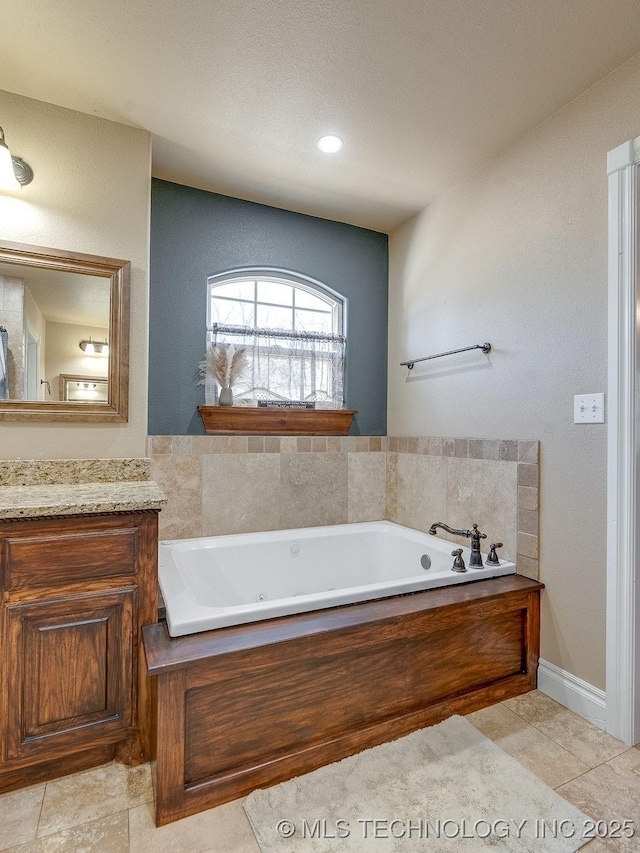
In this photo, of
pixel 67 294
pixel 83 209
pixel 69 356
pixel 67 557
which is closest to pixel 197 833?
pixel 67 557

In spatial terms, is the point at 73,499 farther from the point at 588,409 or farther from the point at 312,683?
the point at 588,409

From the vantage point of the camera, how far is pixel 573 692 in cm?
186

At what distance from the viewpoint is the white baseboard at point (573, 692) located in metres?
1.77

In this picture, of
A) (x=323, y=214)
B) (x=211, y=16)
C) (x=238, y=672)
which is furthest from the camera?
(x=323, y=214)

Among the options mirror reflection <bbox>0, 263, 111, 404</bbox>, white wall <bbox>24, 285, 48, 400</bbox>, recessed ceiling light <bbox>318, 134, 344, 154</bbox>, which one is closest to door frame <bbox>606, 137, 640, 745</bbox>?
recessed ceiling light <bbox>318, 134, 344, 154</bbox>

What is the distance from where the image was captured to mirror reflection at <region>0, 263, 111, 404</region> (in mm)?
1888

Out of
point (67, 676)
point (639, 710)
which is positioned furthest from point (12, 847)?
point (639, 710)

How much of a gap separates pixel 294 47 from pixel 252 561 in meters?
2.26

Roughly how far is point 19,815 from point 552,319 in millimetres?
2568

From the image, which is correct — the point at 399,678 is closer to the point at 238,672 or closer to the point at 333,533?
the point at 238,672

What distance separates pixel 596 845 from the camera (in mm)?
Result: 1258

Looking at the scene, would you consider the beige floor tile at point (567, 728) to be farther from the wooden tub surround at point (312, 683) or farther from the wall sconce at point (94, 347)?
the wall sconce at point (94, 347)

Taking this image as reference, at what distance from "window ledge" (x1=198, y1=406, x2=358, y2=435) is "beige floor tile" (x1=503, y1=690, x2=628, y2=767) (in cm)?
170

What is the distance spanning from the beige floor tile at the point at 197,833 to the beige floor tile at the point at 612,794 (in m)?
0.98
